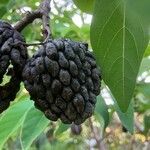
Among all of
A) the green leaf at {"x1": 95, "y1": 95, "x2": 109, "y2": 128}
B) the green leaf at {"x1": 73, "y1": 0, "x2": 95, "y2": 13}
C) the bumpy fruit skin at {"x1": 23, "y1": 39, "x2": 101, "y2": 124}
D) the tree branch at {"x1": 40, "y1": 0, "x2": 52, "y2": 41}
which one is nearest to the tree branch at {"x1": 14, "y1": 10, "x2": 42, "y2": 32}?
the tree branch at {"x1": 40, "y1": 0, "x2": 52, "y2": 41}

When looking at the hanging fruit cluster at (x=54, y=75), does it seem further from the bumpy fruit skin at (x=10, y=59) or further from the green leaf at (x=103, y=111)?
the green leaf at (x=103, y=111)

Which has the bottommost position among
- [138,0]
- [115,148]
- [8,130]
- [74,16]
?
[115,148]

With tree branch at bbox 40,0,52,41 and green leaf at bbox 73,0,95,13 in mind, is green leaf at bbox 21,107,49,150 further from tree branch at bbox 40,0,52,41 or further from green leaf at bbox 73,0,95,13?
tree branch at bbox 40,0,52,41

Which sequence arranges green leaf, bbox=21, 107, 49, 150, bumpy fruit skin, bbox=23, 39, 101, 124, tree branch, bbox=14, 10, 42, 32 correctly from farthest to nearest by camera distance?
green leaf, bbox=21, 107, 49, 150 < tree branch, bbox=14, 10, 42, 32 < bumpy fruit skin, bbox=23, 39, 101, 124

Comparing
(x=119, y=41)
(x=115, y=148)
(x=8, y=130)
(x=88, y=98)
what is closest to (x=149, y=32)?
(x=119, y=41)

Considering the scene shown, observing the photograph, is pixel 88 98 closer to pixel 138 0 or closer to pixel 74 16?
pixel 138 0

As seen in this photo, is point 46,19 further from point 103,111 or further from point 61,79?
point 103,111
